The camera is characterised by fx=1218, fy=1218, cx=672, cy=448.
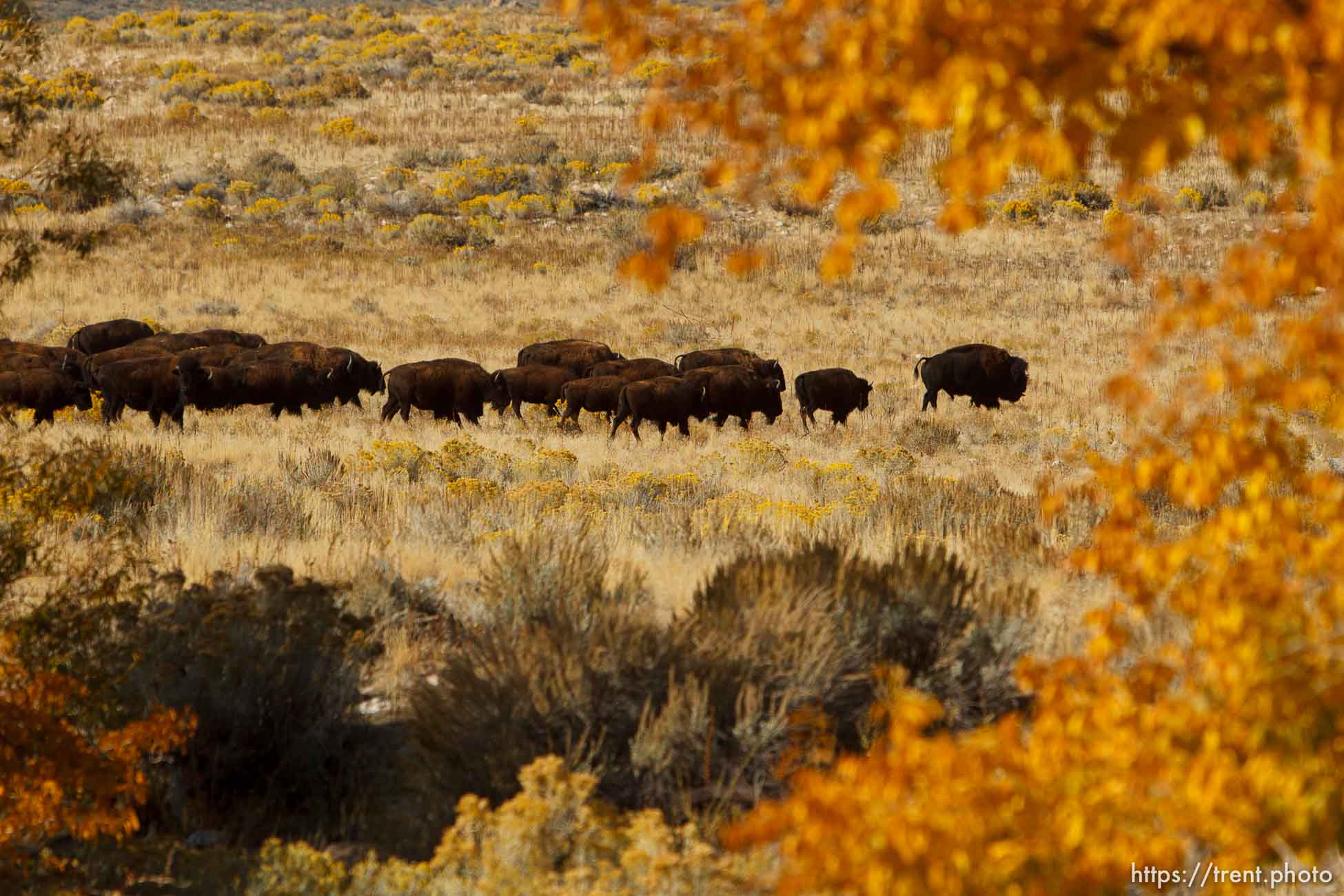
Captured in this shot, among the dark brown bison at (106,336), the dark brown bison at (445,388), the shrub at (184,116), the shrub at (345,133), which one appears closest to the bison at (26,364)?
the dark brown bison at (106,336)

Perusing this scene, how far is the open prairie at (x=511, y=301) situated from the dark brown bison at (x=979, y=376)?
0.48m

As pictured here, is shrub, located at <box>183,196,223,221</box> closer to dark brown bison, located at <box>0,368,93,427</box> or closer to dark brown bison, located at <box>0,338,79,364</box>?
dark brown bison, located at <box>0,338,79,364</box>

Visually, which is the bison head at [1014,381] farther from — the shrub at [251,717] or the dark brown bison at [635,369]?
the shrub at [251,717]

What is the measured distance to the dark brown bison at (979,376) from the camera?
2192 centimetres

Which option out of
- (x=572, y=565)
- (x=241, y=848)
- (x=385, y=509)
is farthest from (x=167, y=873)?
(x=385, y=509)

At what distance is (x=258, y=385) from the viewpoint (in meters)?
19.2

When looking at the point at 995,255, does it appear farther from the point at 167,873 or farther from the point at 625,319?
the point at 167,873

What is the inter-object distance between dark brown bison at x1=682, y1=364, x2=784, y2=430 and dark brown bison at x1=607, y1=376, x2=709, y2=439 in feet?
0.56

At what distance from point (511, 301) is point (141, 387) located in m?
14.1

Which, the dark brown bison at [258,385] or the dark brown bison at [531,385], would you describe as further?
the dark brown bison at [531,385]

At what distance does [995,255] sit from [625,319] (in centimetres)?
1243

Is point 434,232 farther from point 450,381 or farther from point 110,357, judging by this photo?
point 110,357

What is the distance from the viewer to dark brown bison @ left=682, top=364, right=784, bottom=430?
757 inches

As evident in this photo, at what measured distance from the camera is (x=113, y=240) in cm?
3431
